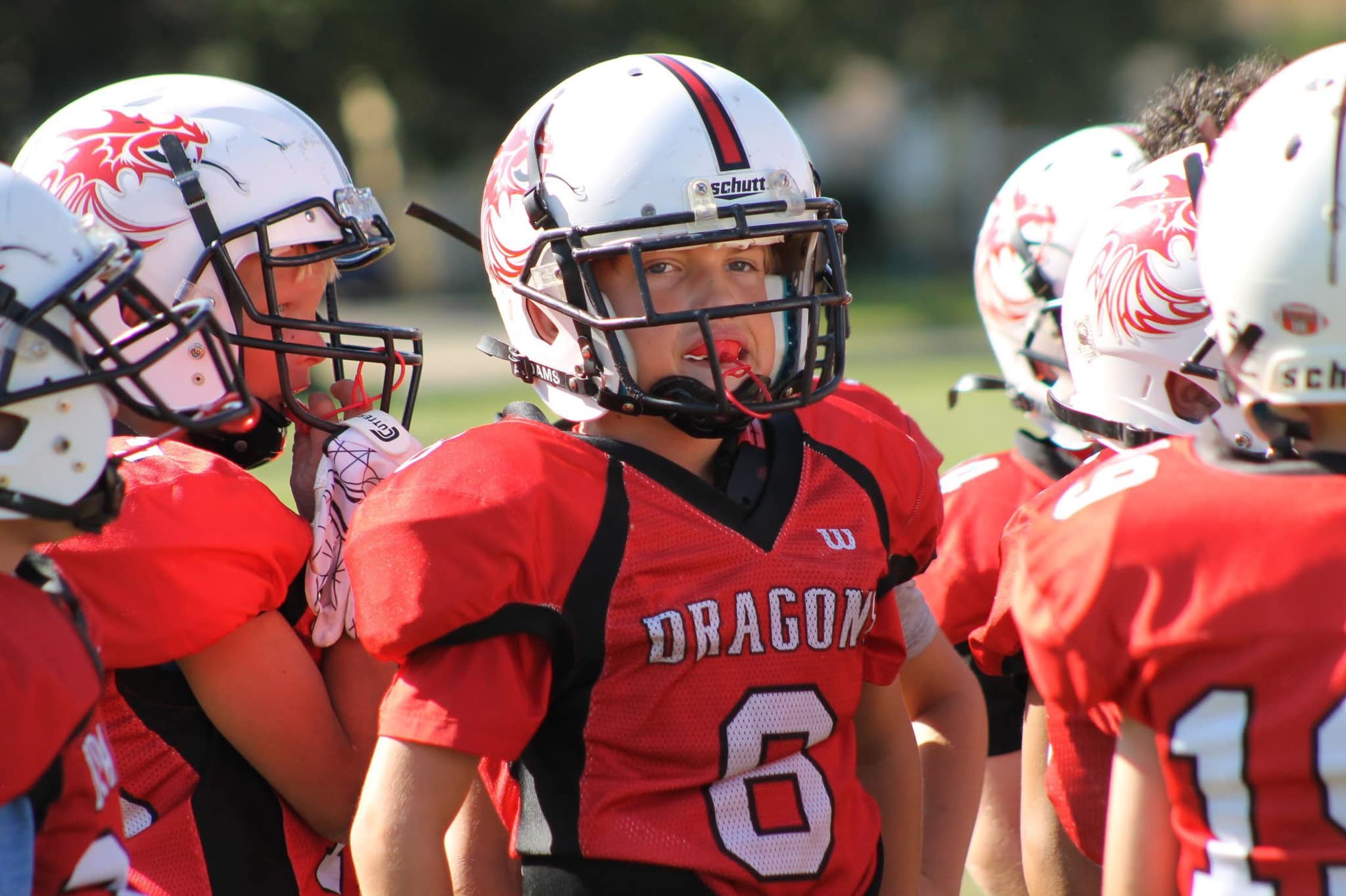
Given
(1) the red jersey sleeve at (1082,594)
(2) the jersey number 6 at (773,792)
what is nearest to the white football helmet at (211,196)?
(2) the jersey number 6 at (773,792)

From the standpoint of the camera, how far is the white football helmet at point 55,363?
5.93 feet

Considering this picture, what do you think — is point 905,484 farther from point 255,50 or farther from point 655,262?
point 255,50

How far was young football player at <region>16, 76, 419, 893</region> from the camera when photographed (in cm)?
217

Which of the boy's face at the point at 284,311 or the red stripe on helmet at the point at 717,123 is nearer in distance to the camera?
the red stripe on helmet at the point at 717,123

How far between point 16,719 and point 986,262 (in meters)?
2.55

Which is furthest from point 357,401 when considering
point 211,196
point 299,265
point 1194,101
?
point 1194,101

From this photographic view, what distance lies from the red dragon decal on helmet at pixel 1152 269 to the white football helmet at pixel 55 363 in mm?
1628

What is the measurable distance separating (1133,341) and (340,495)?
1.37m

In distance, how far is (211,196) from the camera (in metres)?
2.61

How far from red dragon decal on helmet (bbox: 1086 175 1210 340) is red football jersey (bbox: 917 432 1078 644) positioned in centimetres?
52

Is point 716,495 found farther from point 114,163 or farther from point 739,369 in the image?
point 114,163

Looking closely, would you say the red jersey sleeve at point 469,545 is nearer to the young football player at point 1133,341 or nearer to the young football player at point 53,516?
the young football player at point 53,516

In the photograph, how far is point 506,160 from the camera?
2479 millimetres

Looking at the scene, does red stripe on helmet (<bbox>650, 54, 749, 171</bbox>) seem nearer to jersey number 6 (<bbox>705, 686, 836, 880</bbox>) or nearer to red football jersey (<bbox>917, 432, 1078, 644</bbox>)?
jersey number 6 (<bbox>705, 686, 836, 880</bbox>)
